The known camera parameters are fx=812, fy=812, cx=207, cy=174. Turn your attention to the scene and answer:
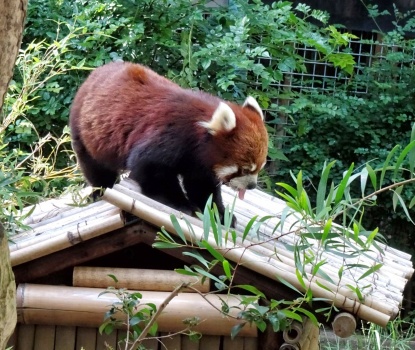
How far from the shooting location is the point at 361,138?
716 cm

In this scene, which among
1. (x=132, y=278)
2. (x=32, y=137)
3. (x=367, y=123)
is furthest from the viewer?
(x=367, y=123)

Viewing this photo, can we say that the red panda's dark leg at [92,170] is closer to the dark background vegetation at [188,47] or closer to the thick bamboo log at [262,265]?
the dark background vegetation at [188,47]

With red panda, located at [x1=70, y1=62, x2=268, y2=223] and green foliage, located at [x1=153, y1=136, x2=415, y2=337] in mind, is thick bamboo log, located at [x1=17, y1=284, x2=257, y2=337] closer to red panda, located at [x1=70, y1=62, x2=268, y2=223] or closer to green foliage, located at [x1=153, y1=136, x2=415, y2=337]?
green foliage, located at [x1=153, y1=136, x2=415, y2=337]

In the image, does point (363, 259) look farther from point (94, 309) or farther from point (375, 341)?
point (375, 341)

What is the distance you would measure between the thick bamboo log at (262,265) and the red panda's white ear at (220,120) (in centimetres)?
75

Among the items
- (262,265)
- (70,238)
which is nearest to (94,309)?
(70,238)

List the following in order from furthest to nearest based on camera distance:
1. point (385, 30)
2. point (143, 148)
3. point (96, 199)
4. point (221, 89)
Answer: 1. point (385, 30)
2. point (221, 89)
3. point (96, 199)
4. point (143, 148)

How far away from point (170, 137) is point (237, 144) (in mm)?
332

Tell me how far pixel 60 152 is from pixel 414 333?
3331 millimetres

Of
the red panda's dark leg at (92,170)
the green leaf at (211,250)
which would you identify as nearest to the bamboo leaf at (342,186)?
the green leaf at (211,250)

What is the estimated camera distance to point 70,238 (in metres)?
2.99

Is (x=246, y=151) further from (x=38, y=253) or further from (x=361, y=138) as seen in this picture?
(x=361, y=138)

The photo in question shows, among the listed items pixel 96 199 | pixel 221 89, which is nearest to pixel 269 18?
pixel 221 89

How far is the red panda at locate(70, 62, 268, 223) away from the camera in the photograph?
11.8ft
